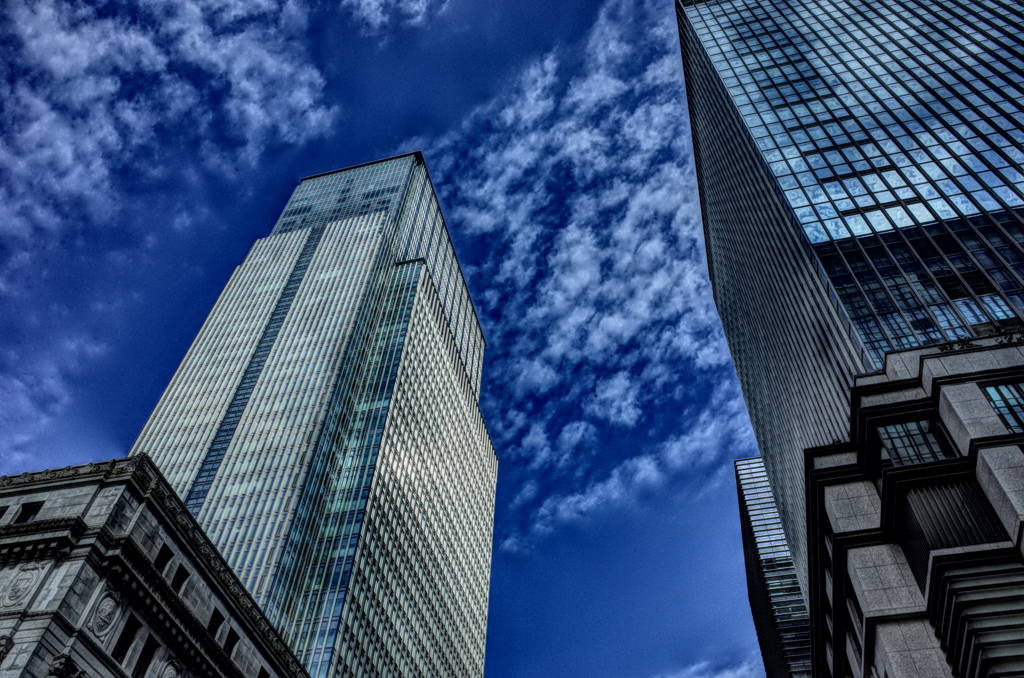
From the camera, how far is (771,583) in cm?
14238

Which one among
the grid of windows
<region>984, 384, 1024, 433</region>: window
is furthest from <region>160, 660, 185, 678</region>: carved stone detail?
the grid of windows

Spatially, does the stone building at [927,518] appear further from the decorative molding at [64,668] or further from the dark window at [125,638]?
the decorative molding at [64,668]

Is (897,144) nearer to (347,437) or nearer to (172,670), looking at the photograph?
(172,670)

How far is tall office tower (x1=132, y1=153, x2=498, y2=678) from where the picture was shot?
281 feet

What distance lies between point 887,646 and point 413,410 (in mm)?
88985

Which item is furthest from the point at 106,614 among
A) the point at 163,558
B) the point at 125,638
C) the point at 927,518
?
the point at 927,518

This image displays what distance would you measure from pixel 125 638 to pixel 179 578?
4.79 m

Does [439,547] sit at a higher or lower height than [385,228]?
lower

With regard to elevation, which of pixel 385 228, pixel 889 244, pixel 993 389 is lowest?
pixel 993 389

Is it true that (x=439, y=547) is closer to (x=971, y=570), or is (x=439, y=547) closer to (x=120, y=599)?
(x=120, y=599)

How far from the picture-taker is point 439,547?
118438 mm

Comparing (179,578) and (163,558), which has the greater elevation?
(163,558)

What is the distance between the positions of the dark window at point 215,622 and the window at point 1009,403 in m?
41.8

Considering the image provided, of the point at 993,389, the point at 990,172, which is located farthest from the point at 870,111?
the point at 993,389
